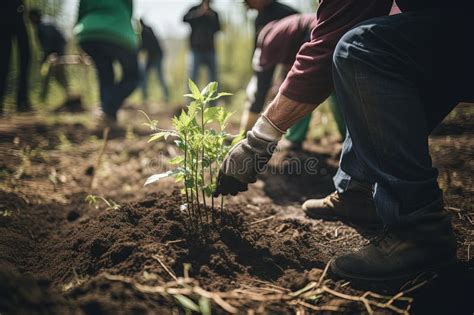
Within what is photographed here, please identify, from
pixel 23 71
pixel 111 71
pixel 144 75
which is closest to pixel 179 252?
pixel 111 71

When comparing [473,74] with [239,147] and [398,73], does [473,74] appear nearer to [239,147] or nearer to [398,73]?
[398,73]

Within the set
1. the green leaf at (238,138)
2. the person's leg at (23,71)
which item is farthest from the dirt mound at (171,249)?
the person's leg at (23,71)

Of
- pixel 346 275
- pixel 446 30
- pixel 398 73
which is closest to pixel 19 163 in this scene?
pixel 346 275

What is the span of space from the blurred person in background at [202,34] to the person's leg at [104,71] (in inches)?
76.8

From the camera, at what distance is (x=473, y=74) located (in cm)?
122

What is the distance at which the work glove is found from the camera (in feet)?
4.83

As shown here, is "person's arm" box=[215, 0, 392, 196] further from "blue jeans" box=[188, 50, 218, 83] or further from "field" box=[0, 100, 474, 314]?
"blue jeans" box=[188, 50, 218, 83]

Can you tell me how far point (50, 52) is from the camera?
5.79m

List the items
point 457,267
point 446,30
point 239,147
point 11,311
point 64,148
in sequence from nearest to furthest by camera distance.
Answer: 1. point 11,311
2. point 446,30
3. point 457,267
4. point 239,147
5. point 64,148

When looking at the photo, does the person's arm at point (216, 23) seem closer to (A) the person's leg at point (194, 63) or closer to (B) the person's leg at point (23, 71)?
(A) the person's leg at point (194, 63)

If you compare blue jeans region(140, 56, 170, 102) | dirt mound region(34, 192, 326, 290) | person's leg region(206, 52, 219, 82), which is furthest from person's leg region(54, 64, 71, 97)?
dirt mound region(34, 192, 326, 290)

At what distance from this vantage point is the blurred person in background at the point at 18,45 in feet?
13.1

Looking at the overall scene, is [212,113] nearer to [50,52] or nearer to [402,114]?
[402,114]

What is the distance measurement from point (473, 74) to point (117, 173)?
8.26 feet
